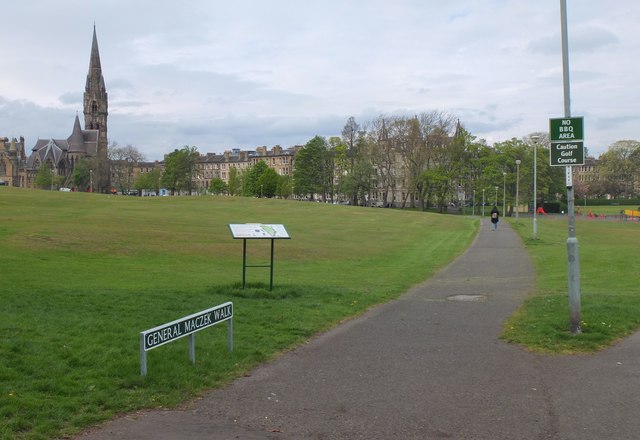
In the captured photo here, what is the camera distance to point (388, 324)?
1145 cm

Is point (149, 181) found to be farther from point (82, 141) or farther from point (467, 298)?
point (467, 298)

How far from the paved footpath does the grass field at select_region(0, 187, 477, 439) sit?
0.54m

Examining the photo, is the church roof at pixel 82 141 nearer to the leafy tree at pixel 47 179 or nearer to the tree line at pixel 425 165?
the leafy tree at pixel 47 179

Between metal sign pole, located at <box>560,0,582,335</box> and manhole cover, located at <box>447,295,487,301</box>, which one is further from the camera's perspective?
manhole cover, located at <box>447,295,487,301</box>

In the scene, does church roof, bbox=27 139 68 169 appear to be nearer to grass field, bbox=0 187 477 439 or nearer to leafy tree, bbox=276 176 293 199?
leafy tree, bbox=276 176 293 199

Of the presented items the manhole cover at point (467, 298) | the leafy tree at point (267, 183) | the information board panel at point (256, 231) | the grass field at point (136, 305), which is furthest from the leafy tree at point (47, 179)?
the manhole cover at point (467, 298)

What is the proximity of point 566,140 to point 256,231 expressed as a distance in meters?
7.03

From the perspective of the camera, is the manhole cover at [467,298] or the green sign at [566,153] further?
the manhole cover at [467,298]

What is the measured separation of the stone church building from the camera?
152375 millimetres

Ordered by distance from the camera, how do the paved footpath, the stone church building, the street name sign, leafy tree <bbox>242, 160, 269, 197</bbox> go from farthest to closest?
the stone church building
leafy tree <bbox>242, 160, 269, 197</bbox>
the street name sign
the paved footpath

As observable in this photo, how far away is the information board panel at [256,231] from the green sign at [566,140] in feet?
21.0

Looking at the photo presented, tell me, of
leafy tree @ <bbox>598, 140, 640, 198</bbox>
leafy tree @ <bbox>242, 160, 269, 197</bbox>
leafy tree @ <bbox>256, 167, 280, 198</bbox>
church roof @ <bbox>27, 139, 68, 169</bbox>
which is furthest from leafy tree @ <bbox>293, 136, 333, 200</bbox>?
church roof @ <bbox>27, 139, 68, 169</bbox>

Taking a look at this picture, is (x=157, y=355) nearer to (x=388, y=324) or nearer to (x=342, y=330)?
(x=342, y=330)

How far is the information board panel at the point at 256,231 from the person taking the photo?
45.2ft
